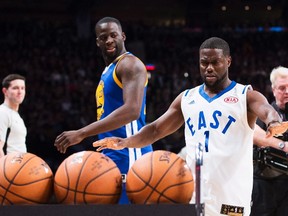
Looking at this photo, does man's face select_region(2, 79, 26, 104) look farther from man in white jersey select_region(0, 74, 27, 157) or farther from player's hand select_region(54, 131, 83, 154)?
player's hand select_region(54, 131, 83, 154)

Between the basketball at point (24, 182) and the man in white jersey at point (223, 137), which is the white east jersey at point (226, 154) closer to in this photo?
the man in white jersey at point (223, 137)

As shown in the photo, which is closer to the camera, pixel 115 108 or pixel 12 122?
pixel 115 108

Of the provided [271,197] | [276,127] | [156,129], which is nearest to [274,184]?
[271,197]

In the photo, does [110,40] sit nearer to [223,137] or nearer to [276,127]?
[223,137]

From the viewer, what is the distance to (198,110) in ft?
11.8

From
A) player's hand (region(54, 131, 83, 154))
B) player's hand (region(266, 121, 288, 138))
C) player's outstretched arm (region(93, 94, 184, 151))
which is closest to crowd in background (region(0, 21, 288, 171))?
player's outstretched arm (region(93, 94, 184, 151))

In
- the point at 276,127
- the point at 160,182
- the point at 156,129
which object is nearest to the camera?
the point at 160,182

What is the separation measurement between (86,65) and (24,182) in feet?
44.0

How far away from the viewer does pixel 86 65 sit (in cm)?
1611

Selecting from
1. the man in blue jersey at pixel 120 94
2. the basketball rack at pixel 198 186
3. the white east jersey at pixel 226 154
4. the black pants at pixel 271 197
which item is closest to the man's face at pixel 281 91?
the black pants at pixel 271 197

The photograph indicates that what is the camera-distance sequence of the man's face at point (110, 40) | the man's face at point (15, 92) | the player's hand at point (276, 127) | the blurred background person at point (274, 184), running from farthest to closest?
the man's face at point (15, 92)
the blurred background person at point (274, 184)
the man's face at point (110, 40)
the player's hand at point (276, 127)

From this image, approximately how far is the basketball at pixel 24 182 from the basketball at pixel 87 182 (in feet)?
0.20

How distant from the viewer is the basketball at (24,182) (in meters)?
2.82

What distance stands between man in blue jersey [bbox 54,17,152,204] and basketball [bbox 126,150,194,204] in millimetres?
675
